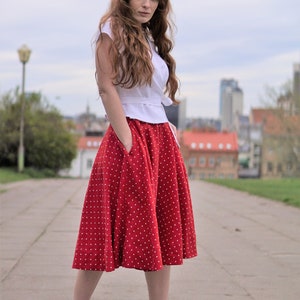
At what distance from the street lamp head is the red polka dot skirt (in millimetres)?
26964

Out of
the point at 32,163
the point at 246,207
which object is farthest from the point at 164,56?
the point at 32,163

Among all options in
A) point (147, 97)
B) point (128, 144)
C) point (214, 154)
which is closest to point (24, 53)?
point (147, 97)

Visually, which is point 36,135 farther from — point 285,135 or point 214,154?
point 214,154

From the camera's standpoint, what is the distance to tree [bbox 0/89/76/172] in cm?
3556

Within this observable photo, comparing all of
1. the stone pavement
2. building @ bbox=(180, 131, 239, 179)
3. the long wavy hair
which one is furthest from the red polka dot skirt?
building @ bbox=(180, 131, 239, 179)

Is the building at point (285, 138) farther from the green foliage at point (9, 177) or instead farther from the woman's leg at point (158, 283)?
the woman's leg at point (158, 283)

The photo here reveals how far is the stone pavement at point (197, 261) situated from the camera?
4.48m

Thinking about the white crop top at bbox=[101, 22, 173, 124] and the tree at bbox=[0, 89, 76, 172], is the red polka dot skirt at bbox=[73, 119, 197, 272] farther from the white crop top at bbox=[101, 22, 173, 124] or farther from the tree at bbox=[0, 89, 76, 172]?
the tree at bbox=[0, 89, 76, 172]

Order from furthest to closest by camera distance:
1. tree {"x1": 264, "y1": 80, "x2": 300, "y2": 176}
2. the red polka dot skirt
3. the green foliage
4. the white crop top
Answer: tree {"x1": 264, "y1": 80, "x2": 300, "y2": 176} → the green foliage → the white crop top → the red polka dot skirt

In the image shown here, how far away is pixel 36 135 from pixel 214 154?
80.8 metres

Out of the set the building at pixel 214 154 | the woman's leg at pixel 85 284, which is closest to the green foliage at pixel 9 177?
the woman's leg at pixel 85 284

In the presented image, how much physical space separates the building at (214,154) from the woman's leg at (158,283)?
113210 millimetres

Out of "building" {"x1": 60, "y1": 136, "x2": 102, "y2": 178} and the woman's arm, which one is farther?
"building" {"x1": 60, "y1": 136, "x2": 102, "y2": 178}

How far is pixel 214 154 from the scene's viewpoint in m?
118
